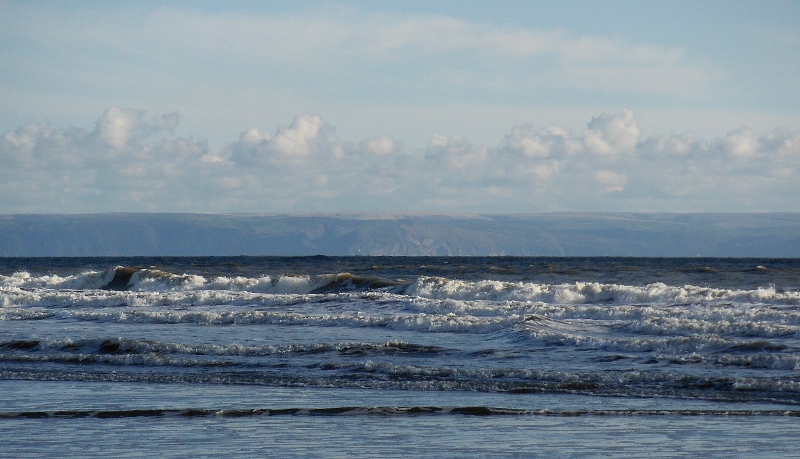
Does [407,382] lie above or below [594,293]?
below

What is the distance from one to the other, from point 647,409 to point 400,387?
3970mm

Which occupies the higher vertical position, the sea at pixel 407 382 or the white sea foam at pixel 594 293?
the white sea foam at pixel 594 293

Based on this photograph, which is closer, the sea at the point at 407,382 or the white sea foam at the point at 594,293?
the sea at the point at 407,382

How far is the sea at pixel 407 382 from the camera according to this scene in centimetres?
1018

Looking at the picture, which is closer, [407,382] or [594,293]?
[407,382]

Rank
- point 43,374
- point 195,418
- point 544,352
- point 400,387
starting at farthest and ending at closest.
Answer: point 544,352 → point 43,374 → point 400,387 → point 195,418

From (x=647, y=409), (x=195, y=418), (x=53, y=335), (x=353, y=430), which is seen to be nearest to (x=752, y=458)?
(x=647, y=409)

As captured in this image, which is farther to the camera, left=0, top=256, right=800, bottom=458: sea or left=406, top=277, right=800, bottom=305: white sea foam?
left=406, top=277, right=800, bottom=305: white sea foam

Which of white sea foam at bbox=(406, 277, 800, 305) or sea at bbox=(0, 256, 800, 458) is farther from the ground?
white sea foam at bbox=(406, 277, 800, 305)

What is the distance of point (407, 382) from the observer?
1483 cm

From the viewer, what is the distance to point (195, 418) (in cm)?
1166

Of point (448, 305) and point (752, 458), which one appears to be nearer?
point (752, 458)

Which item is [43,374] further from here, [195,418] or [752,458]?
[752,458]

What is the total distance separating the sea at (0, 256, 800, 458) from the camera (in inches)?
401
